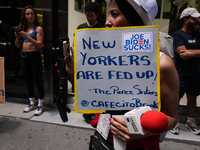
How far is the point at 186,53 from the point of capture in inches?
117

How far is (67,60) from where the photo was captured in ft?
3.85

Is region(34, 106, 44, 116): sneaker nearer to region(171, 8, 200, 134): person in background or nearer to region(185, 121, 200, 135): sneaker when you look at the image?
region(171, 8, 200, 134): person in background

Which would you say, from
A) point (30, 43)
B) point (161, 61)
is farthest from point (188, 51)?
point (30, 43)

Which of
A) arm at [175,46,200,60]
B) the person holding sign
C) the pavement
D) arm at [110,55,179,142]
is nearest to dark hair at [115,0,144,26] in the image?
the person holding sign

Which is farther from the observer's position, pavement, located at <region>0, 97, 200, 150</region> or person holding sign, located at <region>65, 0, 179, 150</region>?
pavement, located at <region>0, 97, 200, 150</region>

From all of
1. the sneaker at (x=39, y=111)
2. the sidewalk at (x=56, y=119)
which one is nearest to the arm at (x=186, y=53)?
the sidewalk at (x=56, y=119)

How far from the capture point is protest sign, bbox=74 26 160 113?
1030 mm

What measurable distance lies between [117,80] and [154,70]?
22 centimetres

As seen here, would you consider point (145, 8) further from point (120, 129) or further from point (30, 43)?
point (30, 43)

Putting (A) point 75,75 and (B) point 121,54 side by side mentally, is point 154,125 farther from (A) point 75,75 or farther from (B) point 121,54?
(A) point 75,75

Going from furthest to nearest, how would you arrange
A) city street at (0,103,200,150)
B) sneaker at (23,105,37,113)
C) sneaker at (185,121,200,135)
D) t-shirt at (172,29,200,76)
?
sneaker at (23,105,37,113), sneaker at (185,121,200,135), t-shirt at (172,29,200,76), city street at (0,103,200,150)

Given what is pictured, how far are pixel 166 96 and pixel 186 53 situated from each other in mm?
2249

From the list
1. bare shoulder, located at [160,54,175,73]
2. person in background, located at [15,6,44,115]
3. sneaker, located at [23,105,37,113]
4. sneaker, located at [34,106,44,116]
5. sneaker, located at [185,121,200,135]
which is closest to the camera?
Answer: bare shoulder, located at [160,54,175,73]

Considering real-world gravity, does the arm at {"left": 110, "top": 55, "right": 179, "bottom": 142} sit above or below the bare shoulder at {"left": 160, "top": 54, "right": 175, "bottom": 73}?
below
